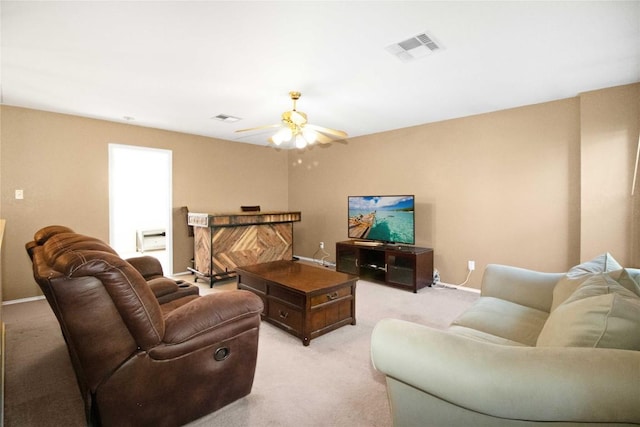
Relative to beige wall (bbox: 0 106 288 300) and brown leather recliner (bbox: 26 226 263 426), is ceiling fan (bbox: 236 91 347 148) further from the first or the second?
beige wall (bbox: 0 106 288 300)

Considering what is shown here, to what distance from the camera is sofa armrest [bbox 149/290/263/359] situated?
1.53 m

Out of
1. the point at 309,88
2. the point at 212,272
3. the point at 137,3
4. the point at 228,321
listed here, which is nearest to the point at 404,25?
the point at 309,88

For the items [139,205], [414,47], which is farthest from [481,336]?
[139,205]

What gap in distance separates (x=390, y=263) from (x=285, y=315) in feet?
6.80

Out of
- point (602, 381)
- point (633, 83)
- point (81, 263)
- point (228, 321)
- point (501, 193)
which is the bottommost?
point (228, 321)

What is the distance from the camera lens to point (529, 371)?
0.96m

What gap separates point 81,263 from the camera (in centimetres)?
125

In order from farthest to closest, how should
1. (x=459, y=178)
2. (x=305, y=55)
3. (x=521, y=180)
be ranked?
(x=459, y=178), (x=521, y=180), (x=305, y=55)

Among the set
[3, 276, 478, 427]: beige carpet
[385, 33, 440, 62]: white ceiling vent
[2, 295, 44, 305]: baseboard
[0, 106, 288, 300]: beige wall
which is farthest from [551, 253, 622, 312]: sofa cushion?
[2, 295, 44, 305]: baseboard

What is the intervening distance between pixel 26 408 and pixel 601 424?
9.25 feet

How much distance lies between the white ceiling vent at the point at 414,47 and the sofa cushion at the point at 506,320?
1.95 meters

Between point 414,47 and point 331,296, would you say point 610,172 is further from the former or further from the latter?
point 331,296

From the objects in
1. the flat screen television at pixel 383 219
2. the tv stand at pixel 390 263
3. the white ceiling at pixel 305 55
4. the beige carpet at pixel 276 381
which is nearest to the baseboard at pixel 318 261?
the tv stand at pixel 390 263

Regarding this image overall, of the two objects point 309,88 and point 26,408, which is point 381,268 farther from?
point 26,408
